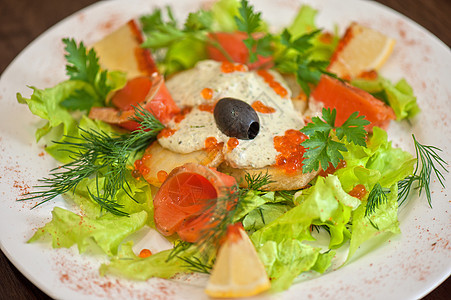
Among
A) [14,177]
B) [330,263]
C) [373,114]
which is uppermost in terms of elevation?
[14,177]

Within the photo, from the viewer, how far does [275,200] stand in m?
3.62

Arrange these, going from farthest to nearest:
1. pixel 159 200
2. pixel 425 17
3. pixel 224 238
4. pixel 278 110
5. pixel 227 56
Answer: pixel 425 17
pixel 227 56
pixel 278 110
pixel 159 200
pixel 224 238

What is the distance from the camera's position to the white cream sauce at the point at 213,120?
3.63 meters

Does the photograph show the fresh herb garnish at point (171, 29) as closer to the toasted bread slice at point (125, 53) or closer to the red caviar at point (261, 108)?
the toasted bread slice at point (125, 53)

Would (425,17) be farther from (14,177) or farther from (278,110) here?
(14,177)

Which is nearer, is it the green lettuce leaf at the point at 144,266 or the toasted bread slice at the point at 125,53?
the green lettuce leaf at the point at 144,266

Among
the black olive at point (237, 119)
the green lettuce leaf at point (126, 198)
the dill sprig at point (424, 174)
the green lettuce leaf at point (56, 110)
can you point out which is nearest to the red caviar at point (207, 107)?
the black olive at point (237, 119)

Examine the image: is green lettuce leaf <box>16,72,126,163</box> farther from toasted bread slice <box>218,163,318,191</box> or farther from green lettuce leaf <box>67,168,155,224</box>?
toasted bread slice <box>218,163,318,191</box>

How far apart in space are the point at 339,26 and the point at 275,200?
240 centimetres

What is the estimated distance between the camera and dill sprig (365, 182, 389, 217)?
3409 mm

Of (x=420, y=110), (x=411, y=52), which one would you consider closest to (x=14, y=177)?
(x=420, y=110)

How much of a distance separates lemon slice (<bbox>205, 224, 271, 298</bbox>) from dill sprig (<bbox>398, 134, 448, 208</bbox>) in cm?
133

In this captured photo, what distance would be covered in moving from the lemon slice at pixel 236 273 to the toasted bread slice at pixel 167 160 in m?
0.84

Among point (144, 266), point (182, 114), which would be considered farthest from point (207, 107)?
point (144, 266)
